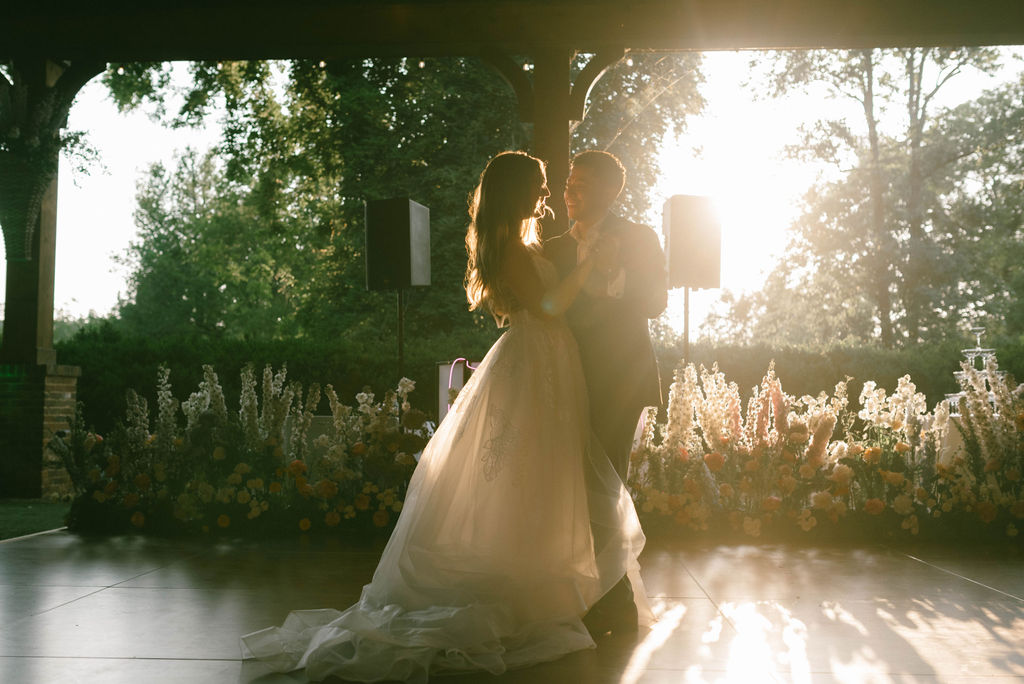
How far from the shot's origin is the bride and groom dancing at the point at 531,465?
3.05 meters

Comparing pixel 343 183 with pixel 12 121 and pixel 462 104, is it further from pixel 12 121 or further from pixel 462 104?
pixel 12 121

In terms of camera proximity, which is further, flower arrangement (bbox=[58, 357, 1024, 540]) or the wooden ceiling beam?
the wooden ceiling beam

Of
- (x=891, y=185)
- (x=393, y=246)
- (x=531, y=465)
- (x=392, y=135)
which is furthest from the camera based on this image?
(x=891, y=185)

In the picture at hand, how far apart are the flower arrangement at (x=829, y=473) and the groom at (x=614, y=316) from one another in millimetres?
2321

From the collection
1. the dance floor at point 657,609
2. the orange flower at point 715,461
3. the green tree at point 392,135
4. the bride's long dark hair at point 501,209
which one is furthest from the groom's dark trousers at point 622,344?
the green tree at point 392,135

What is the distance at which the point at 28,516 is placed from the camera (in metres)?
6.79

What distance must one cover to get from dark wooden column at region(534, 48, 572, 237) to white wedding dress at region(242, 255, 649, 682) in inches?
120

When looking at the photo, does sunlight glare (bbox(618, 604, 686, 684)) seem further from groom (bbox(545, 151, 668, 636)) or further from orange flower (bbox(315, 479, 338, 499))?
orange flower (bbox(315, 479, 338, 499))

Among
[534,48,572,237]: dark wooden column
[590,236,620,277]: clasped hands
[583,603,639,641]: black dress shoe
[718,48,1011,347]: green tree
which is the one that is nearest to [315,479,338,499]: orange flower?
[534,48,572,237]: dark wooden column

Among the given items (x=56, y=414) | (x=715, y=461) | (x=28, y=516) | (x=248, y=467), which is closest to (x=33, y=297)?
(x=56, y=414)

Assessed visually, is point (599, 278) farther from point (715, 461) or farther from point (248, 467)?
point (248, 467)

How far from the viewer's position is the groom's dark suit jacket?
3371 millimetres

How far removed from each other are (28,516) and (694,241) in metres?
5.26

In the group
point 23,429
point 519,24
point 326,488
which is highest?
point 519,24
